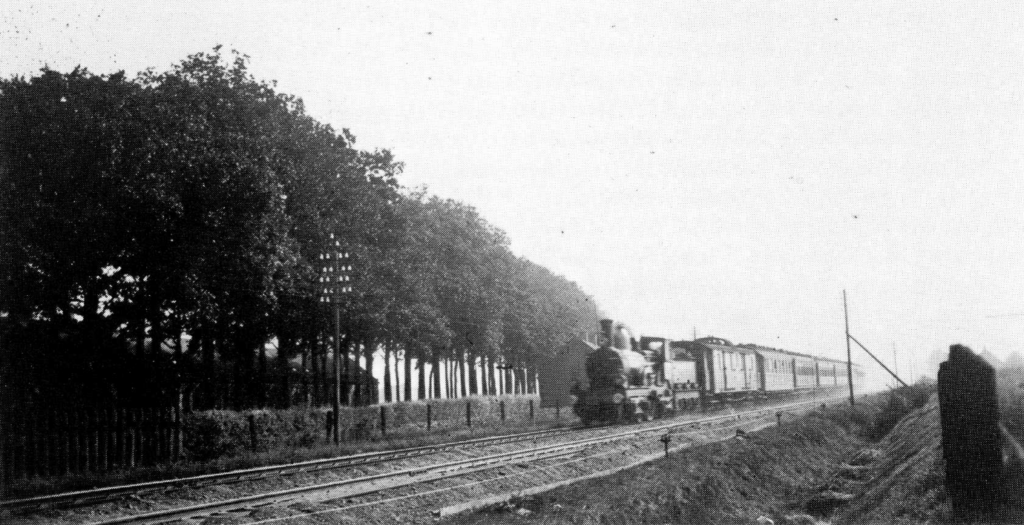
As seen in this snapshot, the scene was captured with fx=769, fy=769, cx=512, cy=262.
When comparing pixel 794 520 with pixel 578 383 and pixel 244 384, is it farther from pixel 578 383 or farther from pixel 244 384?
pixel 244 384

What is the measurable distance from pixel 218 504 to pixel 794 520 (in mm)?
A: 9291

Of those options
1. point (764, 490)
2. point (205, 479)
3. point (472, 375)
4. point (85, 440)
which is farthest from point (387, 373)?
point (764, 490)

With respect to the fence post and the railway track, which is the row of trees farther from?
the fence post

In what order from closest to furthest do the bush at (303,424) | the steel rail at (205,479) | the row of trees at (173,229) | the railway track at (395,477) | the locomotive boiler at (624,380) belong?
1. the railway track at (395,477)
2. the steel rail at (205,479)
3. the row of trees at (173,229)
4. the bush at (303,424)
5. the locomotive boiler at (624,380)

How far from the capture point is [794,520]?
1193 cm

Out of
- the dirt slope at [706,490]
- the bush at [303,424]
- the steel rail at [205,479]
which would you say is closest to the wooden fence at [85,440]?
the bush at [303,424]

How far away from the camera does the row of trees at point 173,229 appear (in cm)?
2044

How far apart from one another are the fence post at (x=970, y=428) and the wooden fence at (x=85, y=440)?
16.7 metres

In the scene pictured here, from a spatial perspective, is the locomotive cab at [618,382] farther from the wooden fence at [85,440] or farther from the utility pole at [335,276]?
the wooden fence at [85,440]

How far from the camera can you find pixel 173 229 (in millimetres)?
22328

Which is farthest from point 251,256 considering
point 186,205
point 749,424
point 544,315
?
point 544,315

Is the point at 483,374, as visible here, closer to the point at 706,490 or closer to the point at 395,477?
the point at 395,477

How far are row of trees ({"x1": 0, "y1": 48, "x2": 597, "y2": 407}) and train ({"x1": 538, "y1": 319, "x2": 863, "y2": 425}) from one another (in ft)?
27.3

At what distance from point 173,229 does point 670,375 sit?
23008 millimetres
